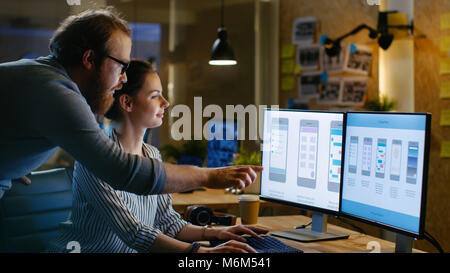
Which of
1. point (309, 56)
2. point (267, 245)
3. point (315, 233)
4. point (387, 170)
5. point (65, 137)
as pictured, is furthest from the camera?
point (309, 56)

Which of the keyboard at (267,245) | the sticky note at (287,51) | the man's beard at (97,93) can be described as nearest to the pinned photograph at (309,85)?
the sticky note at (287,51)

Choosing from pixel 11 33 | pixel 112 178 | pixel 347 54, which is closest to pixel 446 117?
pixel 347 54

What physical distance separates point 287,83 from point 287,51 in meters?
0.24

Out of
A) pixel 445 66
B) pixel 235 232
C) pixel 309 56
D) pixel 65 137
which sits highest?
pixel 309 56

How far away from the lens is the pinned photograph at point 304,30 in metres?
3.70

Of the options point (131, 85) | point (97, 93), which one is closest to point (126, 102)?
point (131, 85)

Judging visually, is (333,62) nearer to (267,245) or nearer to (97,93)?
(267,245)

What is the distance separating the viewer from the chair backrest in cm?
152

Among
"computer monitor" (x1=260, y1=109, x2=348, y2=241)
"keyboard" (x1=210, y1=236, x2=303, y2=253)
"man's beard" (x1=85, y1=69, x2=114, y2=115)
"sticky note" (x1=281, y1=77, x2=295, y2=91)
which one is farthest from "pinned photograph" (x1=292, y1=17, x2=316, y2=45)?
"man's beard" (x1=85, y1=69, x2=114, y2=115)

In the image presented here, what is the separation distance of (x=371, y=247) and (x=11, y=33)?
271 centimetres

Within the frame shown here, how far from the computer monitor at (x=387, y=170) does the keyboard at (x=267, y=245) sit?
218 mm

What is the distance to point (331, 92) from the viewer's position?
3.56m

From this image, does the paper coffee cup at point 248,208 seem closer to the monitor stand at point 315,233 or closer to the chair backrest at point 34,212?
the monitor stand at point 315,233

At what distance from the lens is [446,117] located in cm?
285
